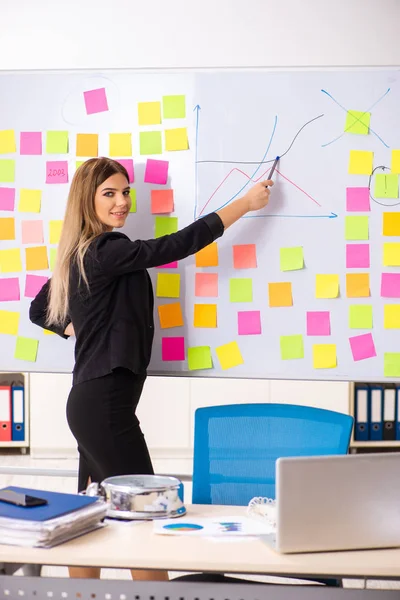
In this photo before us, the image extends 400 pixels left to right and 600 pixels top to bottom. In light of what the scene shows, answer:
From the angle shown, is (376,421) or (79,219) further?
(376,421)

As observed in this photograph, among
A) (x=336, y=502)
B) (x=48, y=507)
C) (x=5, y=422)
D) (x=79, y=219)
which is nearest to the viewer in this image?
(x=336, y=502)

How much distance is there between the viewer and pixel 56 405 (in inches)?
191

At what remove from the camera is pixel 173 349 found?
2717 millimetres

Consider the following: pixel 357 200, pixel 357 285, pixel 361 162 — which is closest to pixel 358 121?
pixel 361 162

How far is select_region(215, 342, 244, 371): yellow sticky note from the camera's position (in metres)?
2.69

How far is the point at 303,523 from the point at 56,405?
3.62m

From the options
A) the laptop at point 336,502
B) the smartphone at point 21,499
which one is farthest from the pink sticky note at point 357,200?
the smartphone at point 21,499

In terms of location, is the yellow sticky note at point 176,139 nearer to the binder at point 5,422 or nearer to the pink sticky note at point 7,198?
the pink sticky note at point 7,198

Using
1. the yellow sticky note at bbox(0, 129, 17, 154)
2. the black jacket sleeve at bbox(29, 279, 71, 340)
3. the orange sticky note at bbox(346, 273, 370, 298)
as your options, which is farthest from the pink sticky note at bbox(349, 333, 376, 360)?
the yellow sticky note at bbox(0, 129, 17, 154)

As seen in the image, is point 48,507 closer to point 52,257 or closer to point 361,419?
point 52,257

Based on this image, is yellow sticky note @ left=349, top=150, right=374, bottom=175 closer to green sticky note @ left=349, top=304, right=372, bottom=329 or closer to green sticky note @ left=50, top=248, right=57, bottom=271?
green sticky note @ left=349, top=304, right=372, bottom=329

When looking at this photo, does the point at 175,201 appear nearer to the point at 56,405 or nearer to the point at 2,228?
the point at 2,228

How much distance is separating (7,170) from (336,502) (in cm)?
183

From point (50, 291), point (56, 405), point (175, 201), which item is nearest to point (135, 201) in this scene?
point (175, 201)
